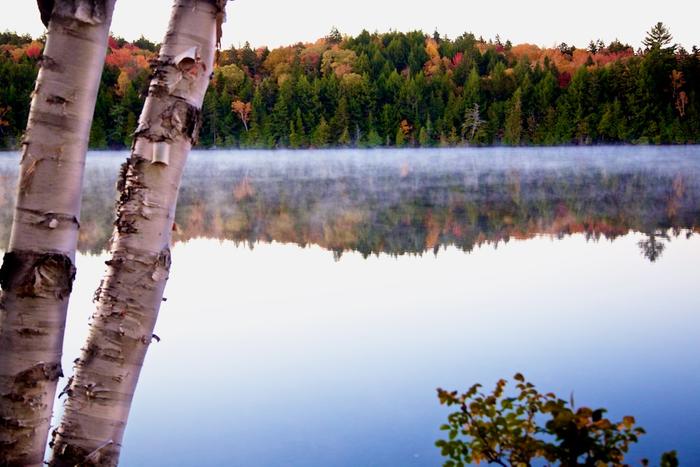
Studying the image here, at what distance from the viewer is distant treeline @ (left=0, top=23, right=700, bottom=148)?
51.6 meters

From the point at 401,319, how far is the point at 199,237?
590cm

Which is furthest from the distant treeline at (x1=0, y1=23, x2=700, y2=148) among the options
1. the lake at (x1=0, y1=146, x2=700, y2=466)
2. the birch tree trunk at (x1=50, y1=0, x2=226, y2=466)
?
the birch tree trunk at (x1=50, y1=0, x2=226, y2=466)

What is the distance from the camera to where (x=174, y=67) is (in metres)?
1.54

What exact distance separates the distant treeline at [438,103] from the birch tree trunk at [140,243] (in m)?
45.9

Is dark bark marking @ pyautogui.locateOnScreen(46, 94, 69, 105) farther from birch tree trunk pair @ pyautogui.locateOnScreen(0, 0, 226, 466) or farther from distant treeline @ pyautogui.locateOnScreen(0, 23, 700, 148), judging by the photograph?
distant treeline @ pyautogui.locateOnScreen(0, 23, 700, 148)

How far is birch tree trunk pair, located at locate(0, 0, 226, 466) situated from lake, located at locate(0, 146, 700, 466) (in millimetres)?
187

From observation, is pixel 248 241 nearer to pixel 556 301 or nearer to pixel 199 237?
pixel 199 237

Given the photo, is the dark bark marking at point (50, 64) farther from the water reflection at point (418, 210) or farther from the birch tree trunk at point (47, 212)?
the water reflection at point (418, 210)

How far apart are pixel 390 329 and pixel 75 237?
4.66 metres

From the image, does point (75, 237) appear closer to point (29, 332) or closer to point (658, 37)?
point (29, 332)

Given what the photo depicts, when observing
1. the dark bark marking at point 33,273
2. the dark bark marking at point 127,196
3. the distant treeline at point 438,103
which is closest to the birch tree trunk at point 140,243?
the dark bark marking at point 127,196

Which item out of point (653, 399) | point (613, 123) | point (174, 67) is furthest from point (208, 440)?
point (613, 123)

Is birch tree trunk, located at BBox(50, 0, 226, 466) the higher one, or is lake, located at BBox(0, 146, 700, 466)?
birch tree trunk, located at BBox(50, 0, 226, 466)

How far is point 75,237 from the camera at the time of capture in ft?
4.99
